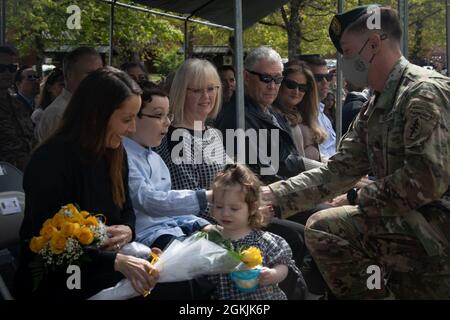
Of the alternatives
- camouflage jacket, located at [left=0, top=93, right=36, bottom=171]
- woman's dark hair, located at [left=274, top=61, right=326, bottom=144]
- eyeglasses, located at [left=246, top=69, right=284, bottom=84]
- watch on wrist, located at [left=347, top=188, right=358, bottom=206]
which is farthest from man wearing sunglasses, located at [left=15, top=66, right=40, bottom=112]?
watch on wrist, located at [left=347, top=188, right=358, bottom=206]

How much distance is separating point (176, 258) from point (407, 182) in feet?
3.94

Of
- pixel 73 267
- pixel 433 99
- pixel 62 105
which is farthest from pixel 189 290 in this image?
pixel 62 105

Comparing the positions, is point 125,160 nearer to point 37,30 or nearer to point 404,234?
point 404,234

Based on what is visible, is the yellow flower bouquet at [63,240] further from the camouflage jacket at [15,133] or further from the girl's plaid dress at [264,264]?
the camouflage jacket at [15,133]

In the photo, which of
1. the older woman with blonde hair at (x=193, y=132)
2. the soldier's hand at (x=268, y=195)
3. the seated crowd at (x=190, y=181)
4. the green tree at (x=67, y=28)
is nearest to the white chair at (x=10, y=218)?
the seated crowd at (x=190, y=181)

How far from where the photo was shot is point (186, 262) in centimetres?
295

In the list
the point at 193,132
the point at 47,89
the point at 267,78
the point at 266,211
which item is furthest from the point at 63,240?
the point at 47,89

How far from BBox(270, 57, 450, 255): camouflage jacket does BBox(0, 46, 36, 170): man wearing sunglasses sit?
2.74 m

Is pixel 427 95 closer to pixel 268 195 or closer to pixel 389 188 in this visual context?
pixel 389 188

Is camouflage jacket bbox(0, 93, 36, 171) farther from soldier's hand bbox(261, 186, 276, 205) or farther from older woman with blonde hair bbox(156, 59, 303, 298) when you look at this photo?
soldier's hand bbox(261, 186, 276, 205)

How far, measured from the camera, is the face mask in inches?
141

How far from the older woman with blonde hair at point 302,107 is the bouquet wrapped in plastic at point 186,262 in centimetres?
244
